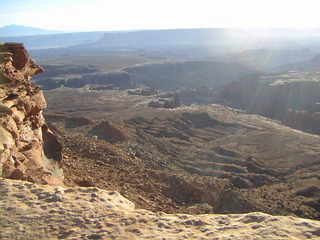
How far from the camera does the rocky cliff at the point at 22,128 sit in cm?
867

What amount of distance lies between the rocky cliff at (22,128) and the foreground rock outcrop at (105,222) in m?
1.46

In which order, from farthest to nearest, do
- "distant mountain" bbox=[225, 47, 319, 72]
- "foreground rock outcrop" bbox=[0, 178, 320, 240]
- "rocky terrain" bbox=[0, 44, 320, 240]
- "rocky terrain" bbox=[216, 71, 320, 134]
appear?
"distant mountain" bbox=[225, 47, 319, 72] → "rocky terrain" bbox=[216, 71, 320, 134] → "rocky terrain" bbox=[0, 44, 320, 240] → "foreground rock outcrop" bbox=[0, 178, 320, 240]

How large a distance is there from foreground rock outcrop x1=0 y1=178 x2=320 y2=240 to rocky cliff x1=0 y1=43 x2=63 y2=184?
4.78 feet

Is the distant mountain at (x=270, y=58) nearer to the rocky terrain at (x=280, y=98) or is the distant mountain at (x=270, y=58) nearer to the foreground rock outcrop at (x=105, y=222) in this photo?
the rocky terrain at (x=280, y=98)

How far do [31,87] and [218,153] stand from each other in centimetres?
2653

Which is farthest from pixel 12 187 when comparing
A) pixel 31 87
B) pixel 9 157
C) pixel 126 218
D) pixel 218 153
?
pixel 218 153

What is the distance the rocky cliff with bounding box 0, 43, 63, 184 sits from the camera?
8672mm

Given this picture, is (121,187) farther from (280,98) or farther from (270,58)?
(270,58)

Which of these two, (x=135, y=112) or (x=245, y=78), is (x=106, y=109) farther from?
(x=245, y=78)

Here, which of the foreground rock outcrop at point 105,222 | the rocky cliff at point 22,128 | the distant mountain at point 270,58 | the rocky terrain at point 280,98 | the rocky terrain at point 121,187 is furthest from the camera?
the distant mountain at point 270,58

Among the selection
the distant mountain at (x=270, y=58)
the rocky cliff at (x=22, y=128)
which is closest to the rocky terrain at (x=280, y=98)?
the rocky cliff at (x=22, y=128)

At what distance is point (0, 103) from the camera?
9531mm

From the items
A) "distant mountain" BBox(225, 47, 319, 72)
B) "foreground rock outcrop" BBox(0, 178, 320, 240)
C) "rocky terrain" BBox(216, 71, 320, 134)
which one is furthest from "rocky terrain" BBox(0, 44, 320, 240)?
"distant mountain" BBox(225, 47, 319, 72)

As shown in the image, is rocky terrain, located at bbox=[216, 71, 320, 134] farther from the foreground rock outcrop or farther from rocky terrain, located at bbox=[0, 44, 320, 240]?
the foreground rock outcrop
